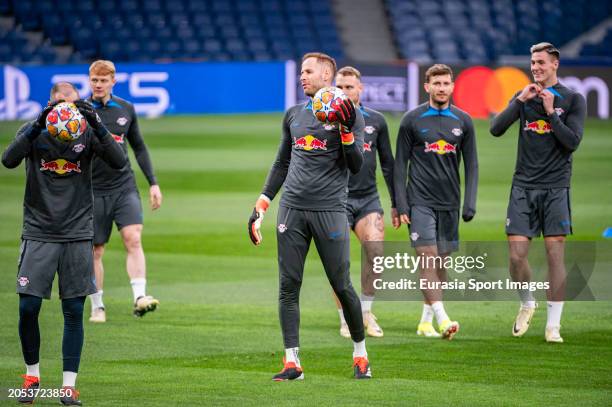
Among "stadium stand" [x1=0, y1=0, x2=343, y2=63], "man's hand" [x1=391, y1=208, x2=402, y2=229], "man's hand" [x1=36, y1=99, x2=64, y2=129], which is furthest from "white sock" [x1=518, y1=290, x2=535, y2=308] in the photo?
"stadium stand" [x1=0, y1=0, x2=343, y2=63]

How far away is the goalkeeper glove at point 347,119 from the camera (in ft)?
26.1

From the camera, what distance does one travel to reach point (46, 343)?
33.0ft

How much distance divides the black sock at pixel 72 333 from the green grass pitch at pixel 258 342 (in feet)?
0.97

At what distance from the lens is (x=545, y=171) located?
10.3 metres

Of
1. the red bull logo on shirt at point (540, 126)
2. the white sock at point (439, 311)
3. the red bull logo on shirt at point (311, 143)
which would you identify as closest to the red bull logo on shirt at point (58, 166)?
the red bull logo on shirt at point (311, 143)

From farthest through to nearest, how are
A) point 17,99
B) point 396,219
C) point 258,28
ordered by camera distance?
point 258,28, point 17,99, point 396,219

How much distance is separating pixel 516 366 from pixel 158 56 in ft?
95.3

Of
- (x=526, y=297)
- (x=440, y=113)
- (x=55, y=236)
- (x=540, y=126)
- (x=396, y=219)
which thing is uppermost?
(x=440, y=113)

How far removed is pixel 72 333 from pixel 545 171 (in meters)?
4.51

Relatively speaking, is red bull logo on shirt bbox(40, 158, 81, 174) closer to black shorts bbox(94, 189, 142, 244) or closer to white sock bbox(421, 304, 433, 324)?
black shorts bbox(94, 189, 142, 244)

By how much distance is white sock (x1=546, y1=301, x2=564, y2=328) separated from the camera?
10180 millimetres

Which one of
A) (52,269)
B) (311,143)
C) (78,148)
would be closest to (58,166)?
(78,148)

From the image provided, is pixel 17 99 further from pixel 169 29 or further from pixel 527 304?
pixel 527 304

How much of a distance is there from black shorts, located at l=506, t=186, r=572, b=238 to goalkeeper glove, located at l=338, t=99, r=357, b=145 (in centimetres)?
265
